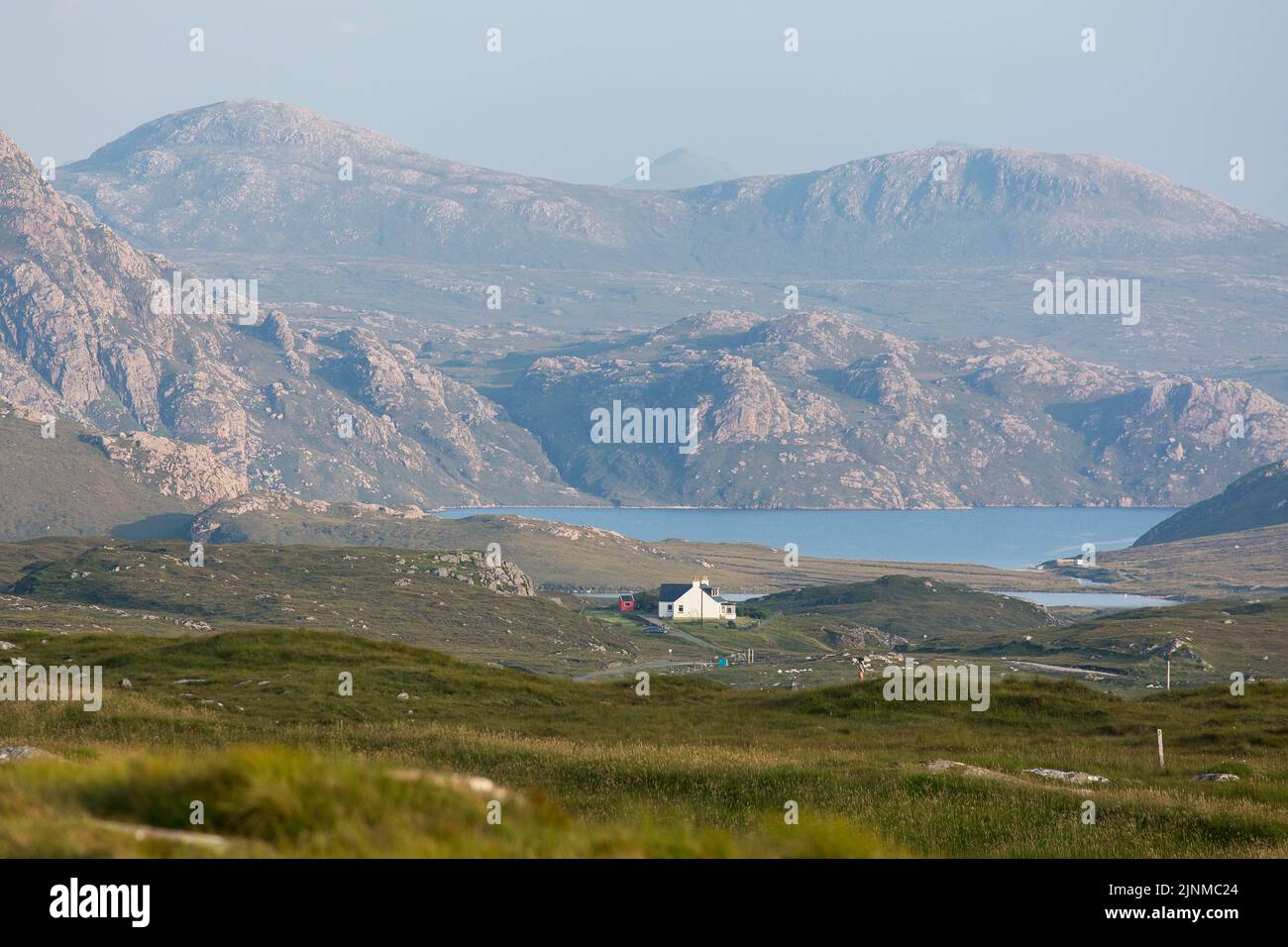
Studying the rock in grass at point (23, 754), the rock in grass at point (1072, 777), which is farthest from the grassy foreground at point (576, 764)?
the rock in grass at point (23, 754)

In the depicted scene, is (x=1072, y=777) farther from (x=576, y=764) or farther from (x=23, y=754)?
(x=23, y=754)

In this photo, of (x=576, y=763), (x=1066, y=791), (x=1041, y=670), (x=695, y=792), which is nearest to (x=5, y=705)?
(x=576, y=763)

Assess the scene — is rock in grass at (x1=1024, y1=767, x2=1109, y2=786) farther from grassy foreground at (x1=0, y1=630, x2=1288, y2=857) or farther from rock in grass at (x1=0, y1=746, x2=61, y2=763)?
rock in grass at (x1=0, y1=746, x2=61, y2=763)

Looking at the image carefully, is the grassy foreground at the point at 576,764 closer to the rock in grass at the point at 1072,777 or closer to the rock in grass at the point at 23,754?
the rock in grass at the point at 1072,777
